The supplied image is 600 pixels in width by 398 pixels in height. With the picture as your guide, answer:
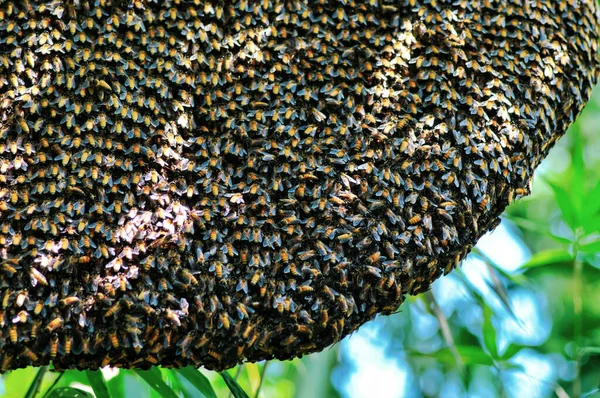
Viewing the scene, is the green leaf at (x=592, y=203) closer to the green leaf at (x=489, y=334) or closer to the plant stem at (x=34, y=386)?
the green leaf at (x=489, y=334)

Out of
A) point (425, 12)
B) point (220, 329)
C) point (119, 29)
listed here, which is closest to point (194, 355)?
point (220, 329)

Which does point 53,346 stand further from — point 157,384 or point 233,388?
point 233,388

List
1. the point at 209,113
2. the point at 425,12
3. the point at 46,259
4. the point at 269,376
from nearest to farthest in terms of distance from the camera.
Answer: the point at 46,259 → the point at 209,113 → the point at 425,12 → the point at 269,376

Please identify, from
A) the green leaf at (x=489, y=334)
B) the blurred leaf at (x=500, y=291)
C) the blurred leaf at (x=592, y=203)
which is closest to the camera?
the blurred leaf at (x=500, y=291)

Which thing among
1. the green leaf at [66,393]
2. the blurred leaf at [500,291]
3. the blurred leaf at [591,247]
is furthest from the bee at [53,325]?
the blurred leaf at [591,247]

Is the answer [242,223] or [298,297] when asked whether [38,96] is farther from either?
[298,297]

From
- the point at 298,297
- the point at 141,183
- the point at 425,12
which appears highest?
the point at 425,12
